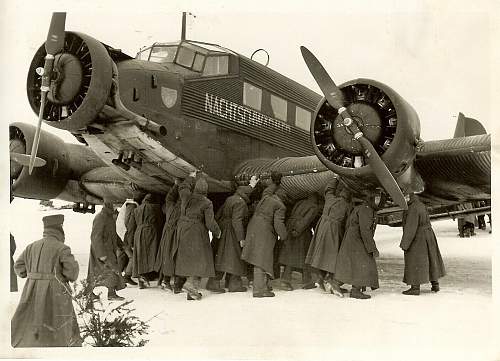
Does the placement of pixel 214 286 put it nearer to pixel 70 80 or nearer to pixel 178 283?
pixel 178 283

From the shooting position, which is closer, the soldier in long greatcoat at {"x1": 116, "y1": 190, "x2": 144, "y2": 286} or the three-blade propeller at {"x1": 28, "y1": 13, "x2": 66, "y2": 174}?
the three-blade propeller at {"x1": 28, "y1": 13, "x2": 66, "y2": 174}

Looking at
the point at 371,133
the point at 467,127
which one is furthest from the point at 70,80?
the point at 467,127

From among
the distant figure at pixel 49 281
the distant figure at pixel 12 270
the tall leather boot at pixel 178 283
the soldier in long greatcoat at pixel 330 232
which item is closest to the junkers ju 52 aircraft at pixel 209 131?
the soldier in long greatcoat at pixel 330 232

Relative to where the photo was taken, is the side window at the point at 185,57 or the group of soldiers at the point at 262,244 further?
the side window at the point at 185,57

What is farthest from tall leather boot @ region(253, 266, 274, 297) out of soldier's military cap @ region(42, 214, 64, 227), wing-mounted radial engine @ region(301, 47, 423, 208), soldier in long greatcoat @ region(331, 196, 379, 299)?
soldier's military cap @ region(42, 214, 64, 227)

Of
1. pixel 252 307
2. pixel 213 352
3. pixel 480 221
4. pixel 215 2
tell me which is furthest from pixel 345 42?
pixel 480 221

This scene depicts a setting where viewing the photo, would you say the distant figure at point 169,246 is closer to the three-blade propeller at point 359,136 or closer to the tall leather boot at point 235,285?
the tall leather boot at point 235,285

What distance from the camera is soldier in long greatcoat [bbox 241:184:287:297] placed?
696 centimetres

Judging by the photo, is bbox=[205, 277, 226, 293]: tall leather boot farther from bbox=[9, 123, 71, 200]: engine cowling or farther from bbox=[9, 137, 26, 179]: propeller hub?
bbox=[9, 137, 26, 179]: propeller hub

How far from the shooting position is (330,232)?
689cm

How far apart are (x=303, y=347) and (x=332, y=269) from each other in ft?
5.01

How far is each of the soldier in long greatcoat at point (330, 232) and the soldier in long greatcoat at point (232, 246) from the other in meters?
0.96

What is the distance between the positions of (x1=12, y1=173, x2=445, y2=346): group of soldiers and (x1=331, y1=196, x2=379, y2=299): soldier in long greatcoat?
1 cm

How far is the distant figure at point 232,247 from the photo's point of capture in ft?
23.7
